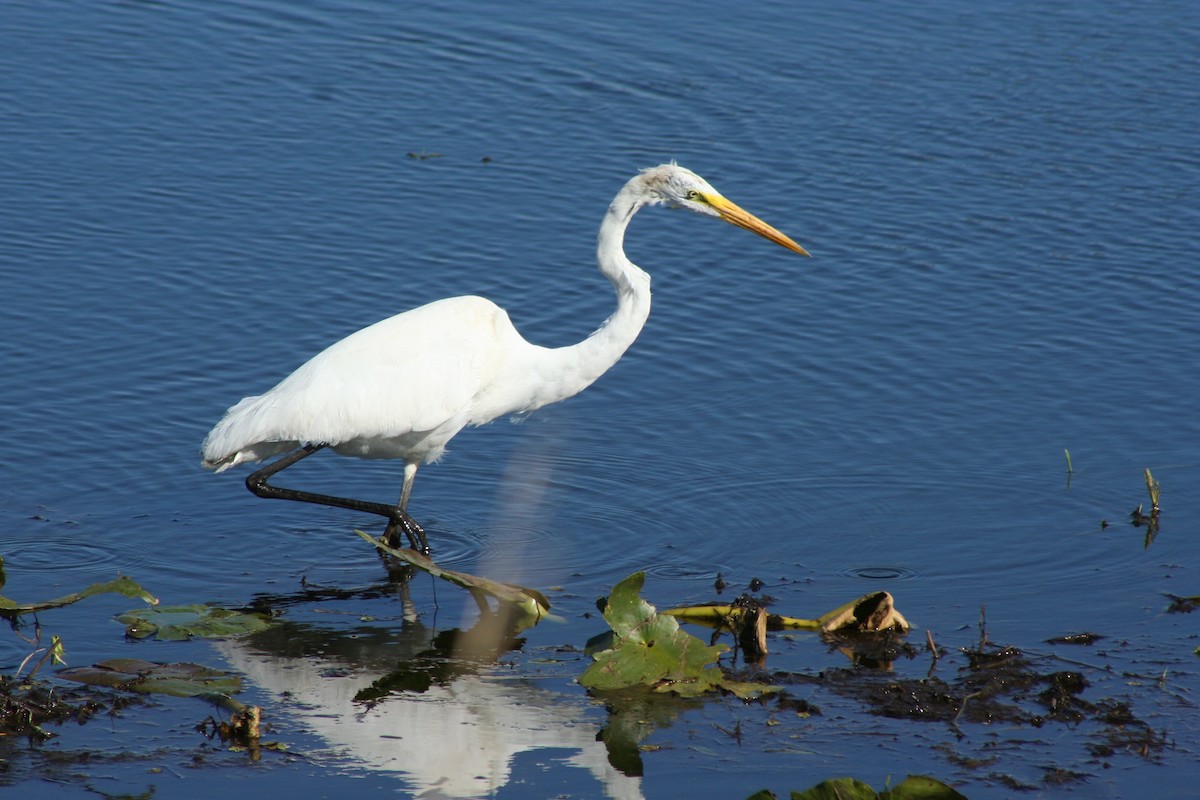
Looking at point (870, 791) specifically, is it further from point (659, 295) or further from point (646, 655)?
point (659, 295)

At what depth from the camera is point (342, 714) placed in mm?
5668

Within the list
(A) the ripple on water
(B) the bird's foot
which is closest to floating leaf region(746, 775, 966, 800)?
(A) the ripple on water

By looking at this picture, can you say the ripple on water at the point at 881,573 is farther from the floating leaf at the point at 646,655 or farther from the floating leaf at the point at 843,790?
the floating leaf at the point at 843,790

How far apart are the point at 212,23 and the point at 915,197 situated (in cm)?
721

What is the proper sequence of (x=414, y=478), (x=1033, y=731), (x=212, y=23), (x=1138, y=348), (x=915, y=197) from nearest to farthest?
(x=1033, y=731) → (x=414, y=478) → (x=1138, y=348) → (x=915, y=197) → (x=212, y=23)

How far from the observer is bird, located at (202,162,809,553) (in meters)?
7.07

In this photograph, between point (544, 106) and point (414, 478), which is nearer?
point (414, 478)

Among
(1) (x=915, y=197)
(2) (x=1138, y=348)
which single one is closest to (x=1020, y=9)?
(1) (x=915, y=197)

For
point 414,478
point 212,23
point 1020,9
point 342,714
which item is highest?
point 1020,9

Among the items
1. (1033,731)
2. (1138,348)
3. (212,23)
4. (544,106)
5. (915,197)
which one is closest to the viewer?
(1033,731)

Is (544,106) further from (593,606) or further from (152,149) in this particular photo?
(593,606)

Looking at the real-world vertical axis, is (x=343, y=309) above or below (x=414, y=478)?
above

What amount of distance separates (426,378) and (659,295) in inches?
137

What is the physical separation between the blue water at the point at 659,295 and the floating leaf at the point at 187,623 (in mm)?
141
